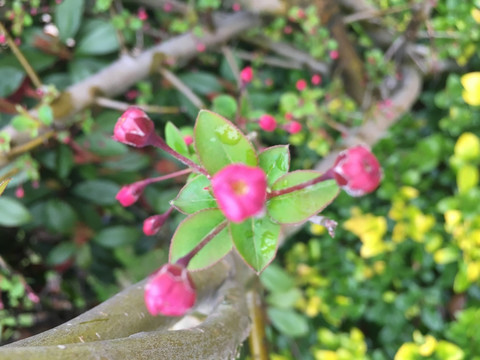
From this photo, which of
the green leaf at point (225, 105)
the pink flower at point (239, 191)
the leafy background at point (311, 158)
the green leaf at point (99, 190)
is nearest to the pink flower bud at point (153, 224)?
the pink flower at point (239, 191)

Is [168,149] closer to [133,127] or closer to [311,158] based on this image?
[133,127]

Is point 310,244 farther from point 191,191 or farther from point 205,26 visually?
point 191,191

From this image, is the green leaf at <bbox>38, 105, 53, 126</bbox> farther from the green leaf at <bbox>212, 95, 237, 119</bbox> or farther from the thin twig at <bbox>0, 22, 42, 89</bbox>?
the green leaf at <bbox>212, 95, 237, 119</bbox>

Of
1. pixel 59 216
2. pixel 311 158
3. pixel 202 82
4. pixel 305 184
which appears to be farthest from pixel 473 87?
pixel 59 216

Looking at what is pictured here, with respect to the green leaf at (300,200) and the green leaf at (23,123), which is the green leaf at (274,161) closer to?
the green leaf at (300,200)

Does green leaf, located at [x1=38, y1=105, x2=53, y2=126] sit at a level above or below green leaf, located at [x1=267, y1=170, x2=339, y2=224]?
below

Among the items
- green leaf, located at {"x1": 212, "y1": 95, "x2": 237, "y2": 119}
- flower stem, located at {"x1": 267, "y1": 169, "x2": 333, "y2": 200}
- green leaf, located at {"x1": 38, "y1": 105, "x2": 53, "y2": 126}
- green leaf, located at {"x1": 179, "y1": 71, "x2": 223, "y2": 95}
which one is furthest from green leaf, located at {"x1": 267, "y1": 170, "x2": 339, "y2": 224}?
green leaf, located at {"x1": 179, "y1": 71, "x2": 223, "y2": 95}

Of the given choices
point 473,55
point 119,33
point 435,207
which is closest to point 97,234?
point 119,33
